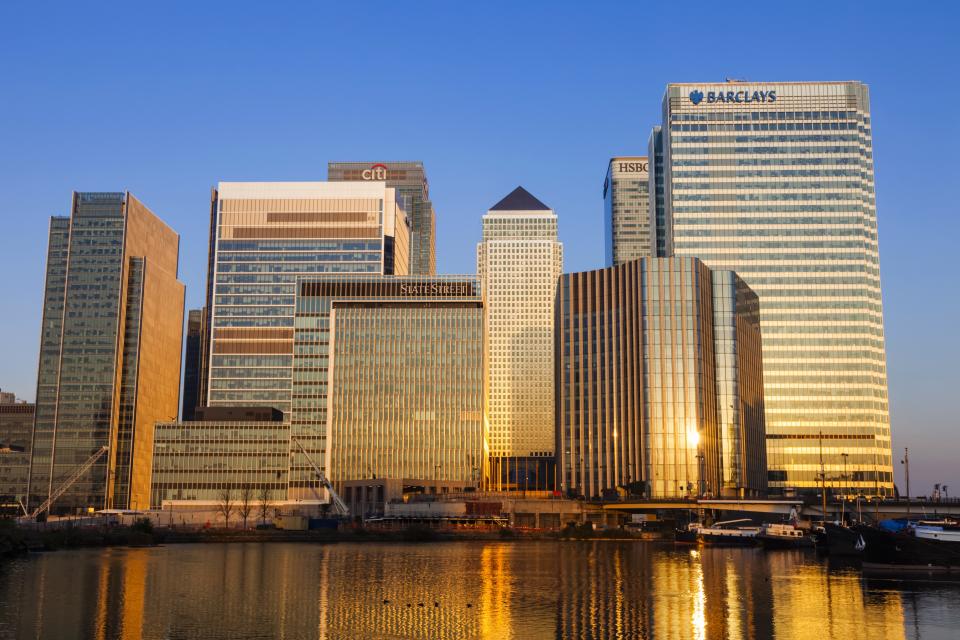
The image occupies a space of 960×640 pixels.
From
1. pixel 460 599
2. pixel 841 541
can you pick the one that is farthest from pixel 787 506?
pixel 460 599

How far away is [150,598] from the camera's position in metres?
63.1

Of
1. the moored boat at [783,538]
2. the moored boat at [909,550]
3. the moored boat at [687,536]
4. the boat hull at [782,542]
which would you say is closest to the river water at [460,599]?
the moored boat at [909,550]

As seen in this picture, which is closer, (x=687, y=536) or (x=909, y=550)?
(x=909, y=550)

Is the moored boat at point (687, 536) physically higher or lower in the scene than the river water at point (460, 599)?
lower

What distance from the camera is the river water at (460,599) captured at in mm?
50031

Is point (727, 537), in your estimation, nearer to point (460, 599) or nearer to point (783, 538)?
point (783, 538)

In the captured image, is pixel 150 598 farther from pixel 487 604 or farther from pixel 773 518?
pixel 773 518

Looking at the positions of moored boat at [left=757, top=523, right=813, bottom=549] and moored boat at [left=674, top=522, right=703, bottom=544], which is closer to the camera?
moored boat at [left=757, top=523, right=813, bottom=549]

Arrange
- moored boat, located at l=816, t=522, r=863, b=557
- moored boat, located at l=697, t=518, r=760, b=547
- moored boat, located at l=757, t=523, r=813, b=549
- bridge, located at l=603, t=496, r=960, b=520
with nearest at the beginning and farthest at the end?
moored boat, located at l=816, t=522, r=863, b=557 → moored boat, located at l=757, t=523, r=813, b=549 → moored boat, located at l=697, t=518, r=760, b=547 → bridge, located at l=603, t=496, r=960, b=520

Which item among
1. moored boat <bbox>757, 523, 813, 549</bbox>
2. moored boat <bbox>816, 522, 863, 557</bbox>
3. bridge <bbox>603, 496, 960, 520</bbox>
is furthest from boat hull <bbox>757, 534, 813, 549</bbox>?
bridge <bbox>603, 496, 960, 520</bbox>

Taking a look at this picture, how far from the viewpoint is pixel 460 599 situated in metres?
64.0

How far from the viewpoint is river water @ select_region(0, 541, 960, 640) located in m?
50.0

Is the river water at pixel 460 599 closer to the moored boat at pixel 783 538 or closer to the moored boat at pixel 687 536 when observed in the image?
the moored boat at pixel 783 538

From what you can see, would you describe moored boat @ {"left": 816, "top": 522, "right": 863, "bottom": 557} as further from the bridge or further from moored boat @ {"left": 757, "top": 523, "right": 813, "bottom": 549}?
the bridge
